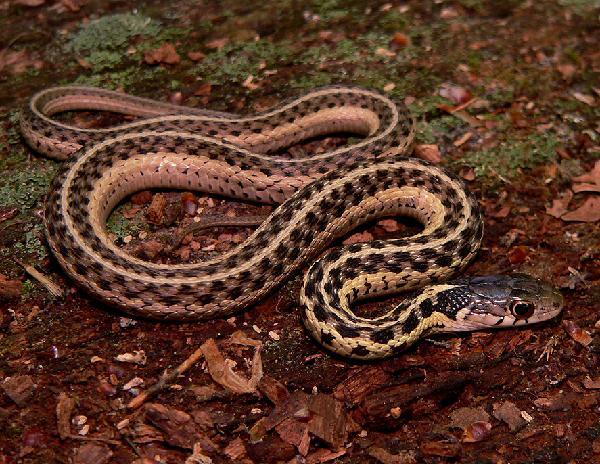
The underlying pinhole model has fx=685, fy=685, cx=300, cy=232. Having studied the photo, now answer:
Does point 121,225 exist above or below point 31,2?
below

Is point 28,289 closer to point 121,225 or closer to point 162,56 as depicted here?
point 121,225

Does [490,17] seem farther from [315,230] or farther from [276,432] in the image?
[276,432]

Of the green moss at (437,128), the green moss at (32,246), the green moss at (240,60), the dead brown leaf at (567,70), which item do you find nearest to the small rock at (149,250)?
the green moss at (32,246)

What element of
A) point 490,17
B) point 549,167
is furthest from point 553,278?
point 490,17

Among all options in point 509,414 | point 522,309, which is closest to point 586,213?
point 522,309

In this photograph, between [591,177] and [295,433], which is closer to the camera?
[295,433]

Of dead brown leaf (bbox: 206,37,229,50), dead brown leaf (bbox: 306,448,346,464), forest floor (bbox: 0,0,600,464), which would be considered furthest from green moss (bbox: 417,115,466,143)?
dead brown leaf (bbox: 306,448,346,464)
